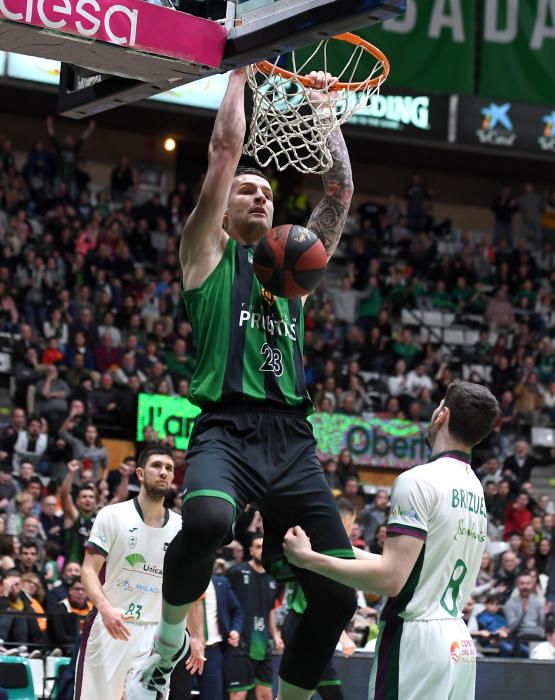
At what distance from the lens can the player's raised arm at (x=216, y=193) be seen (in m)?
5.58

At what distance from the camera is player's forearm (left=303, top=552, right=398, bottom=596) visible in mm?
5207

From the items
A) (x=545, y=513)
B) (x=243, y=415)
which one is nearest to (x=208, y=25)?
(x=243, y=415)

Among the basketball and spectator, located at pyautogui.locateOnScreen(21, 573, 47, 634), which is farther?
spectator, located at pyautogui.locateOnScreen(21, 573, 47, 634)

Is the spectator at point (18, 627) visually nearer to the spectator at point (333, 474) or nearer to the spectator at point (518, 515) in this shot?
the spectator at point (333, 474)

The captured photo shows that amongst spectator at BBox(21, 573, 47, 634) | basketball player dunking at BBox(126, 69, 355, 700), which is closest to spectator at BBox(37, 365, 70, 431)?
spectator at BBox(21, 573, 47, 634)

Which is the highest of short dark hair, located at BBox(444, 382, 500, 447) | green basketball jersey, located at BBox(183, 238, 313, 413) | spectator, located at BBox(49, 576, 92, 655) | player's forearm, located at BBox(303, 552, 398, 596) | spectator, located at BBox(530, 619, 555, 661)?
green basketball jersey, located at BBox(183, 238, 313, 413)

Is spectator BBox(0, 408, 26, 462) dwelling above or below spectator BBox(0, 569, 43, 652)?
above

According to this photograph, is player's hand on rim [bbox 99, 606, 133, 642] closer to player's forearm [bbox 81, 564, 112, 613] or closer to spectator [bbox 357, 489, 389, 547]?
player's forearm [bbox 81, 564, 112, 613]

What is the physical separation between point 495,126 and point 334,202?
18.6 m

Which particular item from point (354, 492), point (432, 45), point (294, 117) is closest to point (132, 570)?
point (294, 117)

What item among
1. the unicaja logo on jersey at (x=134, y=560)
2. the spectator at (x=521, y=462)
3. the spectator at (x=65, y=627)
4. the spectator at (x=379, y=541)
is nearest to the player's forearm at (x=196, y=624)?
the unicaja logo on jersey at (x=134, y=560)

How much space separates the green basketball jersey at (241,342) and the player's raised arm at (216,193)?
7 centimetres

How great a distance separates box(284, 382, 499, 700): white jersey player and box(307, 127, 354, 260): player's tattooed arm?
48.7 inches

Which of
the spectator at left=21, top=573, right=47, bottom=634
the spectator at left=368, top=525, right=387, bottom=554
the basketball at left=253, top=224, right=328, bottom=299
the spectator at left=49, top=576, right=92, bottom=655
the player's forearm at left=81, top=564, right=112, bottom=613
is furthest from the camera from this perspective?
the spectator at left=368, top=525, right=387, bottom=554
